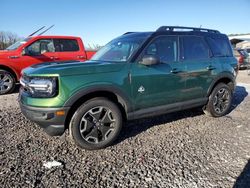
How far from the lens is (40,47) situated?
8.09 metres

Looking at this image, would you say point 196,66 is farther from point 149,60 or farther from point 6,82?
point 6,82

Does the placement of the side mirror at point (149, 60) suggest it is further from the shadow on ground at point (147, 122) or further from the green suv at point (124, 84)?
the shadow on ground at point (147, 122)

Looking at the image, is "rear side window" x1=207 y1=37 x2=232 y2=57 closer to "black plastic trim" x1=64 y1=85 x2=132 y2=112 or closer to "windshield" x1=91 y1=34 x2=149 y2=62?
"windshield" x1=91 y1=34 x2=149 y2=62

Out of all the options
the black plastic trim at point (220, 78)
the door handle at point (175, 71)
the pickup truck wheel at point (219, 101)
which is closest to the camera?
the door handle at point (175, 71)

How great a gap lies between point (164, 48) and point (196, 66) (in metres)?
0.83

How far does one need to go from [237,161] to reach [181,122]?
1787mm

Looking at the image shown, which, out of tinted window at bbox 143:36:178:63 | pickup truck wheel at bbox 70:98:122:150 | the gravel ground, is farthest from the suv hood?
the gravel ground

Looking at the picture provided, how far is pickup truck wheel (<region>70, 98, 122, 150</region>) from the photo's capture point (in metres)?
3.49

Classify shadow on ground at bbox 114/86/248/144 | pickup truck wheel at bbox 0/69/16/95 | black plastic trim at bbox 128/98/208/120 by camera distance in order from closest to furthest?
Result: black plastic trim at bbox 128/98/208/120 → shadow on ground at bbox 114/86/248/144 → pickup truck wheel at bbox 0/69/16/95

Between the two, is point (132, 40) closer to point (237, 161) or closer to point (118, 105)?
point (118, 105)

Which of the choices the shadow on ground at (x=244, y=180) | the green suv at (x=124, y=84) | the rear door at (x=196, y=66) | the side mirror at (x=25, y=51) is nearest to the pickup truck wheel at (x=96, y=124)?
the green suv at (x=124, y=84)

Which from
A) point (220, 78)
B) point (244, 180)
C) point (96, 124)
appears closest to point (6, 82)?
point (96, 124)

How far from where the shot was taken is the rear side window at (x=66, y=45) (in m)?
8.45

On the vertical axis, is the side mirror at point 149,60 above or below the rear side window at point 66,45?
below
